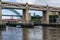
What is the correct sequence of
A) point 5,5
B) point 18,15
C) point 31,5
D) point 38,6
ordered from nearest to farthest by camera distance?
point 5,5 < point 31,5 < point 38,6 < point 18,15

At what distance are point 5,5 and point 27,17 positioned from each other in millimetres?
10021

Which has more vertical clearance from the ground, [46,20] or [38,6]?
[38,6]

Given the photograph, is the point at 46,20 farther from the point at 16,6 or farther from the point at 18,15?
the point at 18,15

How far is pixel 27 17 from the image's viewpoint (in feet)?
281

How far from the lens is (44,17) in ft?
315

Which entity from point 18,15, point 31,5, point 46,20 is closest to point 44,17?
point 46,20

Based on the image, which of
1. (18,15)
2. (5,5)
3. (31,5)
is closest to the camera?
(5,5)

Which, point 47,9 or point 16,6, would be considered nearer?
point 16,6

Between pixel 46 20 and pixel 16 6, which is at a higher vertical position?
pixel 16 6

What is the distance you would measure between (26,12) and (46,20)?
13443 mm

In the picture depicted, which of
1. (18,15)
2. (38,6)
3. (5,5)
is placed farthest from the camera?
(18,15)

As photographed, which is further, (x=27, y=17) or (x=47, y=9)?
(x=47, y=9)

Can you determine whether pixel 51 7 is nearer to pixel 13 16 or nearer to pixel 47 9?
pixel 47 9

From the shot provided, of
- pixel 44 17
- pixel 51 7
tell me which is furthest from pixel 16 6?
pixel 51 7
